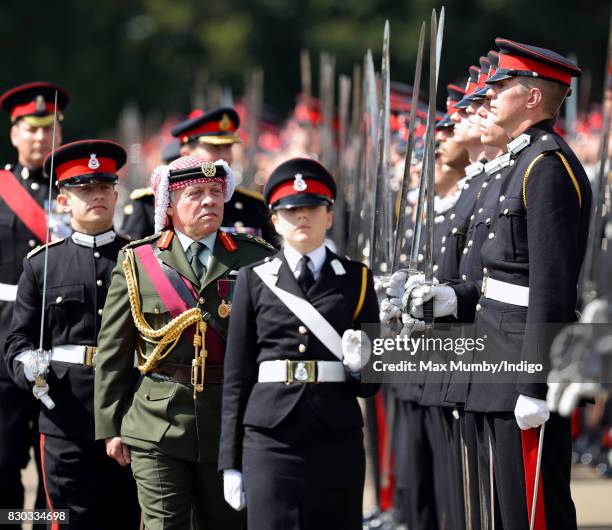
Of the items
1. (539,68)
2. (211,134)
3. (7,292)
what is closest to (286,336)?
(539,68)

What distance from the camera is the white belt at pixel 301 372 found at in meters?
5.27

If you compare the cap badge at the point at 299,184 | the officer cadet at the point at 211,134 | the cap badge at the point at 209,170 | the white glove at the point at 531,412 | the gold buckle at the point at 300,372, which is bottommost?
the white glove at the point at 531,412

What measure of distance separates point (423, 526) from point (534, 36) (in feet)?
72.5

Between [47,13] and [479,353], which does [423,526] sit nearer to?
[479,353]

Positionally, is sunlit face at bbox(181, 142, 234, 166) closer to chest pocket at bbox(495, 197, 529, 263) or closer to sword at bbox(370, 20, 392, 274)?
sword at bbox(370, 20, 392, 274)

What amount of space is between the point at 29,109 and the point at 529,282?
346cm

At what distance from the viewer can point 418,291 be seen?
5547 millimetres

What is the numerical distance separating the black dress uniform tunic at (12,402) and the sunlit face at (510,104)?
262cm

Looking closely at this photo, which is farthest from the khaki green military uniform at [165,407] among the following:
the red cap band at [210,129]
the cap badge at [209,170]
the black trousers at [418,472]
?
the red cap band at [210,129]

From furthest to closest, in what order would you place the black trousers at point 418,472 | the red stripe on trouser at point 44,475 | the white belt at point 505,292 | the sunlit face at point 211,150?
the sunlit face at point 211,150
the black trousers at point 418,472
the red stripe on trouser at point 44,475
the white belt at point 505,292

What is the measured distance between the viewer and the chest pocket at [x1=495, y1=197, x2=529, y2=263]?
550 centimetres

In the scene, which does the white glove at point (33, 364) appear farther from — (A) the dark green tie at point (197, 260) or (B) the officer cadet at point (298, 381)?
(B) the officer cadet at point (298, 381)

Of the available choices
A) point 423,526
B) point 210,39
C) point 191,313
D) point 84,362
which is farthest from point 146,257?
point 210,39

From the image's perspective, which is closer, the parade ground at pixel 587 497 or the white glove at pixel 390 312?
the white glove at pixel 390 312
